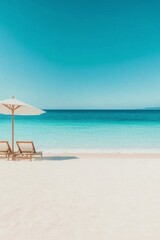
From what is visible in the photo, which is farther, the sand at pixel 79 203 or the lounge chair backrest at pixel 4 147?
the lounge chair backrest at pixel 4 147

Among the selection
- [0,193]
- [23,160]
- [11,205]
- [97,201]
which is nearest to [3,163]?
[23,160]

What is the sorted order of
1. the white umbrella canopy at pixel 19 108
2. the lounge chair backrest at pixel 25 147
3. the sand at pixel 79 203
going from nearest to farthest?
the sand at pixel 79 203
the lounge chair backrest at pixel 25 147
the white umbrella canopy at pixel 19 108

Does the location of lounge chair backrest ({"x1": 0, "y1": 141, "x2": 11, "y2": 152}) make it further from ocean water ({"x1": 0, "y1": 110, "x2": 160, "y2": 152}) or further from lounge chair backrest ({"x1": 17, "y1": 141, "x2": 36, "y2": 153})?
ocean water ({"x1": 0, "y1": 110, "x2": 160, "y2": 152})

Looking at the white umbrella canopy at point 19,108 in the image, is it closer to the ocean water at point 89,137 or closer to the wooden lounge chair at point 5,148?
the wooden lounge chair at point 5,148

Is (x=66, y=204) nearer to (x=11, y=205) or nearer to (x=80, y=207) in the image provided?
(x=80, y=207)

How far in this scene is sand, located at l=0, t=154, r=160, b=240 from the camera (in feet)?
11.4

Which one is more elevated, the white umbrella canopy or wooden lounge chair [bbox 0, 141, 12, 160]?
the white umbrella canopy

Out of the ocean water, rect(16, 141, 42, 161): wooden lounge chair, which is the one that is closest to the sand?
rect(16, 141, 42, 161): wooden lounge chair

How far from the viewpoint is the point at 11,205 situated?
4.43m

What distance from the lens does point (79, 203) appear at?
15.0 feet

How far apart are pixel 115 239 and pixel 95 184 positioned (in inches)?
102

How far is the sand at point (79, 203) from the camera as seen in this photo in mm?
3463

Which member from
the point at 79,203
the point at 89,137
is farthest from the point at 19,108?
the point at 89,137

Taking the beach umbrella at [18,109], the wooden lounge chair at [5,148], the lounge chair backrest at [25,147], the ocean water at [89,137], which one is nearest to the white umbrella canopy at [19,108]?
the beach umbrella at [18,109]
